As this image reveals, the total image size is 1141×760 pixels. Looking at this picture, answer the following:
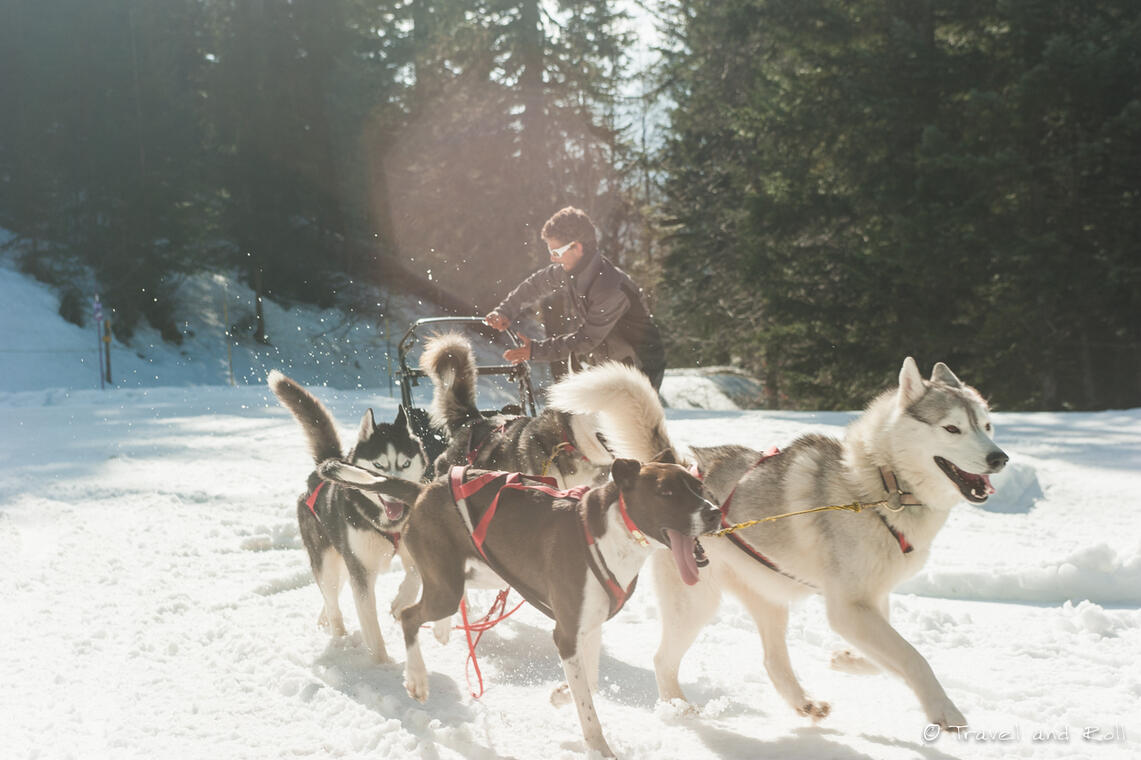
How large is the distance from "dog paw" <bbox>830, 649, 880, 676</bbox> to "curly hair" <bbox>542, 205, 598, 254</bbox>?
107 inches

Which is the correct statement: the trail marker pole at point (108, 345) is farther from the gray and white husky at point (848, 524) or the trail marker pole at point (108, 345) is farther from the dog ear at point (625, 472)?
the dog ear at point (625, 472)

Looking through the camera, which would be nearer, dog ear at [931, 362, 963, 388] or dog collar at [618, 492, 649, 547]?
dog collar at [618, 492, 649, 547]

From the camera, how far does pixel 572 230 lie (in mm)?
5367

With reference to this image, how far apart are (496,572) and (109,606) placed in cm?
285

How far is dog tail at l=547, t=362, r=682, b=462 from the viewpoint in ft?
11.4

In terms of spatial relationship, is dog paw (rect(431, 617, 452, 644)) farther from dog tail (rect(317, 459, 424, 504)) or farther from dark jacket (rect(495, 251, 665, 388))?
dark jacket (rect(495, 251, 665, 388))

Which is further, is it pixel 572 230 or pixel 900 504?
pixel 572 230

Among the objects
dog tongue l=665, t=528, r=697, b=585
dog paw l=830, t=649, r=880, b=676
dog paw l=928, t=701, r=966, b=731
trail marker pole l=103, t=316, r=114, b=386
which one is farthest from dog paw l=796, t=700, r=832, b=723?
trail marker pole l=103, t=316, r=114, b=386

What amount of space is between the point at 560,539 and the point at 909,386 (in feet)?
4.95

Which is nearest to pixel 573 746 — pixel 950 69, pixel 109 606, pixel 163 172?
pixel 109 606

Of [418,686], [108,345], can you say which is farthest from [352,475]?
[108,345]

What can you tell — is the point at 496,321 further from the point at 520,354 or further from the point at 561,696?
the point at 561,696

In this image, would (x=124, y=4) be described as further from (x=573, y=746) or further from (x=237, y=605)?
(x=573, y=746)

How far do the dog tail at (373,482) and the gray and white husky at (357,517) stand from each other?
255mm
